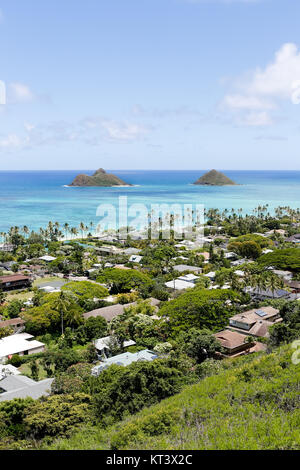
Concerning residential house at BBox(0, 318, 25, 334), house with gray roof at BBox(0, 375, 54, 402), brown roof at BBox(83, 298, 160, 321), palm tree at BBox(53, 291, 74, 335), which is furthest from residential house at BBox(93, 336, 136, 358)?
residential house at BBox(0, 318, 25, 334)

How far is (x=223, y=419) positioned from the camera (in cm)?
1123

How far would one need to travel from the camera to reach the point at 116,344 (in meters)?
22.4

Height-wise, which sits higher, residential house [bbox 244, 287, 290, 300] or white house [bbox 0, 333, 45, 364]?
residential house [bbox 244, 287, 290, 300]

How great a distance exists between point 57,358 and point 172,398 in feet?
28.3

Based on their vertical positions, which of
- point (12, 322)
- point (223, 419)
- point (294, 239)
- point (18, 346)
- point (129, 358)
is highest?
point (223, 419)

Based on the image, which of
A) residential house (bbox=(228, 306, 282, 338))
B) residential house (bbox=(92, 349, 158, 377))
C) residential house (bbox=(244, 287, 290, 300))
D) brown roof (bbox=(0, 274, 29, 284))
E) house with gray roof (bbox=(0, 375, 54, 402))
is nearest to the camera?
house with gray roof (bbox=(0, 375, 54, 402))

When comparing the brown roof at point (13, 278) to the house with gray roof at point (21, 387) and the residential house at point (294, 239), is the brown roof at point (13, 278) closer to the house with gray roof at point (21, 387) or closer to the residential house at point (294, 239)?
the house with gray roof at point (21, 387)

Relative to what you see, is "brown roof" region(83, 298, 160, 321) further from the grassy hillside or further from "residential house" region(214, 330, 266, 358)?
the grassy hillside

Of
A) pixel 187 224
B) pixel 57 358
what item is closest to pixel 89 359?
pixel 57 358

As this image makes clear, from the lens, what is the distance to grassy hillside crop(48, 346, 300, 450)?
975 cm

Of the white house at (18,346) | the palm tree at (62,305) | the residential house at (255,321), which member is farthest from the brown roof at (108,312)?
the residential house at (255,321)

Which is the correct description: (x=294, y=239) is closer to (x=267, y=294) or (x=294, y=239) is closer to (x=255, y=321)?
(x=267, y=294)

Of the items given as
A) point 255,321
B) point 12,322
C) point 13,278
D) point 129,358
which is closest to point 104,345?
point 129,358

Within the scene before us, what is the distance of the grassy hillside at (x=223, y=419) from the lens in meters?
9.75
